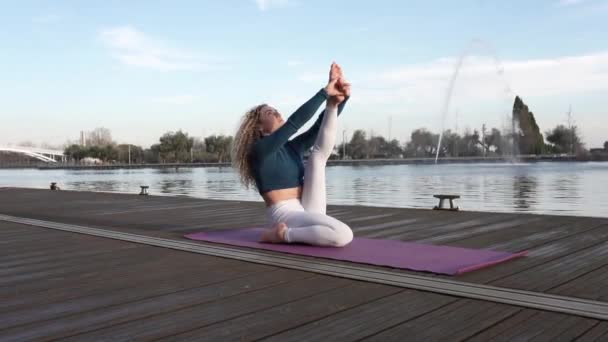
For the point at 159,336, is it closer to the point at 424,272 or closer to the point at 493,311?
the point at 493,311

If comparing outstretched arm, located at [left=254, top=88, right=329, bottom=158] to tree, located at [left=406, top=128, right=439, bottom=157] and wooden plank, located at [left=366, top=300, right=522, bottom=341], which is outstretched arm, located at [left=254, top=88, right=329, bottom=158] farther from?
tree, located at [left=406, top=128, right=439, bottom=157]

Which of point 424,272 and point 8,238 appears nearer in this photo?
point 424,272

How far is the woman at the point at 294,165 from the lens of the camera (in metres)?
3.99

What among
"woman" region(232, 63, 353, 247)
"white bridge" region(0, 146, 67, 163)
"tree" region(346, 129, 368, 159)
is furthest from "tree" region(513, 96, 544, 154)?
"white bridge" region(0, 146, 67, 163)

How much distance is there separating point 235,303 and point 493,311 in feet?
4.15

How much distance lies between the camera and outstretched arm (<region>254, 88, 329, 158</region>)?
3838 millimetres

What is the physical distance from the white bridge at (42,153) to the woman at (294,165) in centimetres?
11467

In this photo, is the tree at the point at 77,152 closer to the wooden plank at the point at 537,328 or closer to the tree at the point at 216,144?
the tree at the point at 216,144

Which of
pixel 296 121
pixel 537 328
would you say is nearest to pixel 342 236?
pixel 296 121

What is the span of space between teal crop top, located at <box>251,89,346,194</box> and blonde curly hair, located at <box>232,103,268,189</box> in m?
0.14

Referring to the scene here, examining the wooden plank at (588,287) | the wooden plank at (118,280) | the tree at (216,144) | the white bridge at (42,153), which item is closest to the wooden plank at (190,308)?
the wooden plank at (118,280)

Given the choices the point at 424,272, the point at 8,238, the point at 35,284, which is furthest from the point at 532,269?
the point at 8,238

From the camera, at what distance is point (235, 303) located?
2.70 meters

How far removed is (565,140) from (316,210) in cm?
8250
